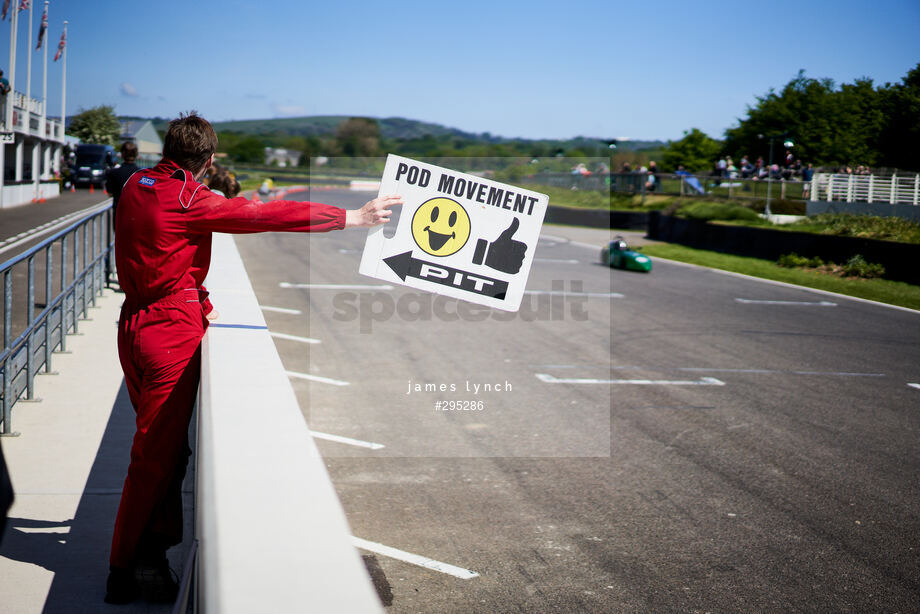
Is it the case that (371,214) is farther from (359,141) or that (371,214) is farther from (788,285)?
(359,141)

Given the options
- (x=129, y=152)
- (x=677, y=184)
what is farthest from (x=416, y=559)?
(x=677, y=184)

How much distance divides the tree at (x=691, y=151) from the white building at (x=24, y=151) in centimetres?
9283

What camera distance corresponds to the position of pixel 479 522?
5.36 meters

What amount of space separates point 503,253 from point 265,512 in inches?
81.0

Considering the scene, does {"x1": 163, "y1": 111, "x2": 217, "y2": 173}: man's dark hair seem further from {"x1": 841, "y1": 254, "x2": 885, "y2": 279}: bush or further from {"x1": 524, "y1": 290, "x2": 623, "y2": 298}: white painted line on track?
{"x1": 841, "y1": 254, "x2": 885, "y2": 279}: bush

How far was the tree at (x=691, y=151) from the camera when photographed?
415 ft

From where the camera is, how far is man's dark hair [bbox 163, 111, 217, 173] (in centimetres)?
351

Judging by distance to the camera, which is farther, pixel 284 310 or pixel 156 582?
pixel 284 310

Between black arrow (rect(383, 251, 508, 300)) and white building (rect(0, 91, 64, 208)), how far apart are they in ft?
91.5

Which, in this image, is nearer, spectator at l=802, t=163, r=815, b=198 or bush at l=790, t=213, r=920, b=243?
bush at l=790, t=213, r=920, b=243

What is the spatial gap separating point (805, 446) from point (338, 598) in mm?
6356

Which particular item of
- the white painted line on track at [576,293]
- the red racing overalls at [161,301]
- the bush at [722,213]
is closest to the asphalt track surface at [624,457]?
the red racing overalls at [161,301]

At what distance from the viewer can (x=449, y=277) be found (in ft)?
12.7

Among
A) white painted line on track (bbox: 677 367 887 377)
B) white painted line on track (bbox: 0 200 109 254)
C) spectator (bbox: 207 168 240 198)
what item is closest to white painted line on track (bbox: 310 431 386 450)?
spectator (bbox: 207 168 240 198)
